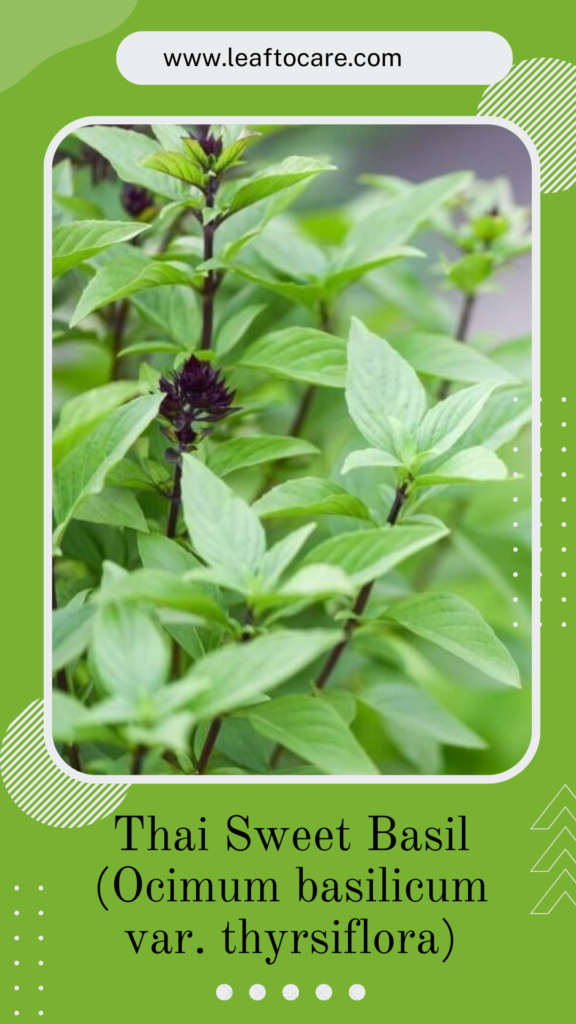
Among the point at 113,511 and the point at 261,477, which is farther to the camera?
the point at 261,477

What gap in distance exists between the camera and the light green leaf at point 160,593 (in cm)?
62

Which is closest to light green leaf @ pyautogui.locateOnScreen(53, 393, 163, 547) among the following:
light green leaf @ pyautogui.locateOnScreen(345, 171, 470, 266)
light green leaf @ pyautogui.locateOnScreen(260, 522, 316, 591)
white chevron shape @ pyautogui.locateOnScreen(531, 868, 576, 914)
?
light green leaf @ pyautogui.locateOnScreen(260, 522, 316, 591)

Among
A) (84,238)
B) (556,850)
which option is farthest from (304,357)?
(556,850)

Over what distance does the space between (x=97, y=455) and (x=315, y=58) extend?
0.37 metres

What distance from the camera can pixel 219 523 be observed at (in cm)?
69

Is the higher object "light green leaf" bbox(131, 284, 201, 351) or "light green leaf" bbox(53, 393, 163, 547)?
"light green leaf" bbox(131, 284, 201, 351)

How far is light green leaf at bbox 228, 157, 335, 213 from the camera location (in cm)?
74

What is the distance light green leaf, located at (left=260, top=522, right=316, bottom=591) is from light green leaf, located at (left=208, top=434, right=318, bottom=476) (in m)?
0.12

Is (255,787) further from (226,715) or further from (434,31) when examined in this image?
(434,31)

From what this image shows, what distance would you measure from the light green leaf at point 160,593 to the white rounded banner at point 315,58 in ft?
1.39

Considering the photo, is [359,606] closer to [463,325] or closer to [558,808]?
[558,808]

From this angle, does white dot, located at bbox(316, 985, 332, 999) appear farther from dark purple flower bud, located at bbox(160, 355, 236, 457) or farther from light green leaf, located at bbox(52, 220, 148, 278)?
light green leaf, located at bbox(52, 220, 148, 278)

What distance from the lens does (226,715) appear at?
710mm

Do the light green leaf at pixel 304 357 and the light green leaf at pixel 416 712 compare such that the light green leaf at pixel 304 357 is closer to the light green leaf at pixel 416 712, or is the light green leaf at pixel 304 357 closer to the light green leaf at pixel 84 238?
the light green leaf at pixel 84 238
